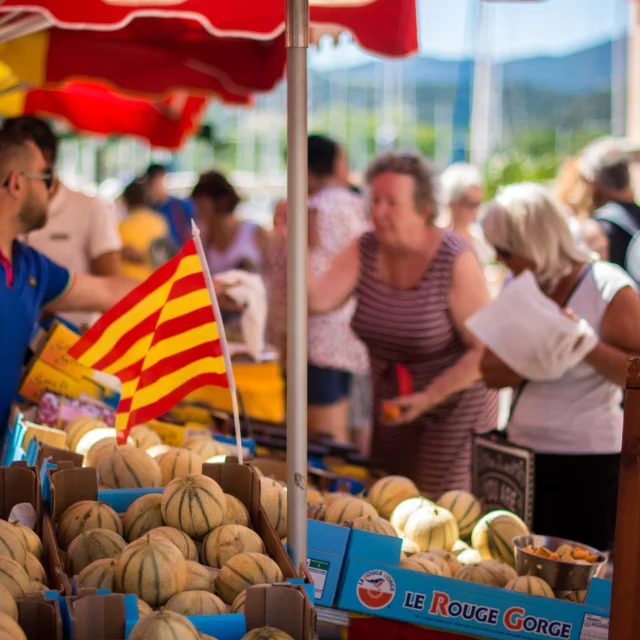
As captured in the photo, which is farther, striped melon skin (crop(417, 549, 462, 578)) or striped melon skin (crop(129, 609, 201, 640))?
striped melon skin (crop(417, 549, 462, 578))

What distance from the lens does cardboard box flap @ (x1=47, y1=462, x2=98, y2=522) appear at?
7.73ft

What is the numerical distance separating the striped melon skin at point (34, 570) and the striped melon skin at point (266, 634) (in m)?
0.54

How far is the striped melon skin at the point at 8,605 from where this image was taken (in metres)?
1.65

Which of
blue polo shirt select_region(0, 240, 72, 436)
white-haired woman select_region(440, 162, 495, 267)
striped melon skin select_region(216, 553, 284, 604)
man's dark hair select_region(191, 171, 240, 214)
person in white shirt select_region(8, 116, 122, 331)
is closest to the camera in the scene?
striped melon skin select_region(216, 553, 284, 604)

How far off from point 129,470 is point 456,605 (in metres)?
1.04

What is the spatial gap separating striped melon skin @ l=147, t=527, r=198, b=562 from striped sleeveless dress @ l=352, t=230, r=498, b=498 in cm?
230

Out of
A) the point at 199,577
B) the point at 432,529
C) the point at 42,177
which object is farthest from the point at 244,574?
the point at 42,177

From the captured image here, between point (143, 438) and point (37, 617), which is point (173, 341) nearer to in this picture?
point (143, 438)

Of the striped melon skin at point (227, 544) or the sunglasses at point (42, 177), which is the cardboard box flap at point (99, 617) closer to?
the striped melon skin at point (227, 544)

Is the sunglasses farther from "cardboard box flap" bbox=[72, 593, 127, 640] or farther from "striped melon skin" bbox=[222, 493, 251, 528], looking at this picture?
"cardboard box flap" bbox=[72, 593, 127, 640]

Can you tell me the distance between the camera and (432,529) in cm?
278

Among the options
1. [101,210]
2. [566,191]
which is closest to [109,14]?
[101,210]

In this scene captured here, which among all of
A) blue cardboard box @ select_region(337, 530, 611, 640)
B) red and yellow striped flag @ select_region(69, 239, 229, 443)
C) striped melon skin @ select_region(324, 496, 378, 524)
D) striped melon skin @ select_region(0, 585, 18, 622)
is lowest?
blue cardboard box @ select_region(337, 530, 611, 640)

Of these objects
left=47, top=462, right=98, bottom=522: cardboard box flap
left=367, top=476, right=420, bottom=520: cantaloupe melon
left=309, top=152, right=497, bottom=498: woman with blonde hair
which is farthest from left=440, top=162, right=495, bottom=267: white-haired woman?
left=47, top=462, right=98, bottom=522: cardboard box flap
